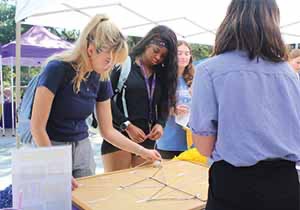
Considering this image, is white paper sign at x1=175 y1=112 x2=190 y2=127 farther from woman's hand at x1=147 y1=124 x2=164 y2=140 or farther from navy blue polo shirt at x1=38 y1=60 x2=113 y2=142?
navy blue polo shirt at x1=38 y1=60 x2=113 y2=142

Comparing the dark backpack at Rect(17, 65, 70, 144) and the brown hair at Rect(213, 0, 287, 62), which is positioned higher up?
the brown hair at Rect(213, 0, 287, 62)

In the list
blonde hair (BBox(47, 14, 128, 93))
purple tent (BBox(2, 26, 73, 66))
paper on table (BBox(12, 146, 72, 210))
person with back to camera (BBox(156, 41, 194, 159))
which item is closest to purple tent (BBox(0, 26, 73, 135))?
purple tent (BBox(2, 26, 73, 66))

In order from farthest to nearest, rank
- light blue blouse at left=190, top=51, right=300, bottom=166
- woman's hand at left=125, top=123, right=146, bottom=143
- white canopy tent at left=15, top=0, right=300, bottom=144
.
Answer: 1. white canopy tent at left=15, top=0, right=300, bottom=144
2. woman's hand at left=125, top=123, right=146, bottom=143
3. light blue blouse at left=190, top=51, right=300, bottom=166

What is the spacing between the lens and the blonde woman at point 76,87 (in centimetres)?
121

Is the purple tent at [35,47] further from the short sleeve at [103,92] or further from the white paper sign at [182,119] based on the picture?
the short sleeve at [103,92]

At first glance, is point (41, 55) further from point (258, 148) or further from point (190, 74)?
point (258, 148)

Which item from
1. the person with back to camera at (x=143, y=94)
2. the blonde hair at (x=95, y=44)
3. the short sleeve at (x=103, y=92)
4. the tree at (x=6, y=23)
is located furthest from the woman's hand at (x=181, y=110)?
the tree at (x=6, y=23)

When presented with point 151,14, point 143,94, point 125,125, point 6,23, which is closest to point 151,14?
point 151,14

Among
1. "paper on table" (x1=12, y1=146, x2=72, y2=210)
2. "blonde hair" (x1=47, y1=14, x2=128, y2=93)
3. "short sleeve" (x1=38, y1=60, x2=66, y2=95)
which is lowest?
"paper on table" (x1=12, y1=146, x2=72, y2=210)

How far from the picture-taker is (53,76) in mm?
1224

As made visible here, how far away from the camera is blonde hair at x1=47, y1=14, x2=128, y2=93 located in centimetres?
125

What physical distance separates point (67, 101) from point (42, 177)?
0.42 metres

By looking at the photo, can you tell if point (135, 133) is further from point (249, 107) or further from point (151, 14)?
point (151, 14)

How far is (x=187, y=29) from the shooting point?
160 inches
